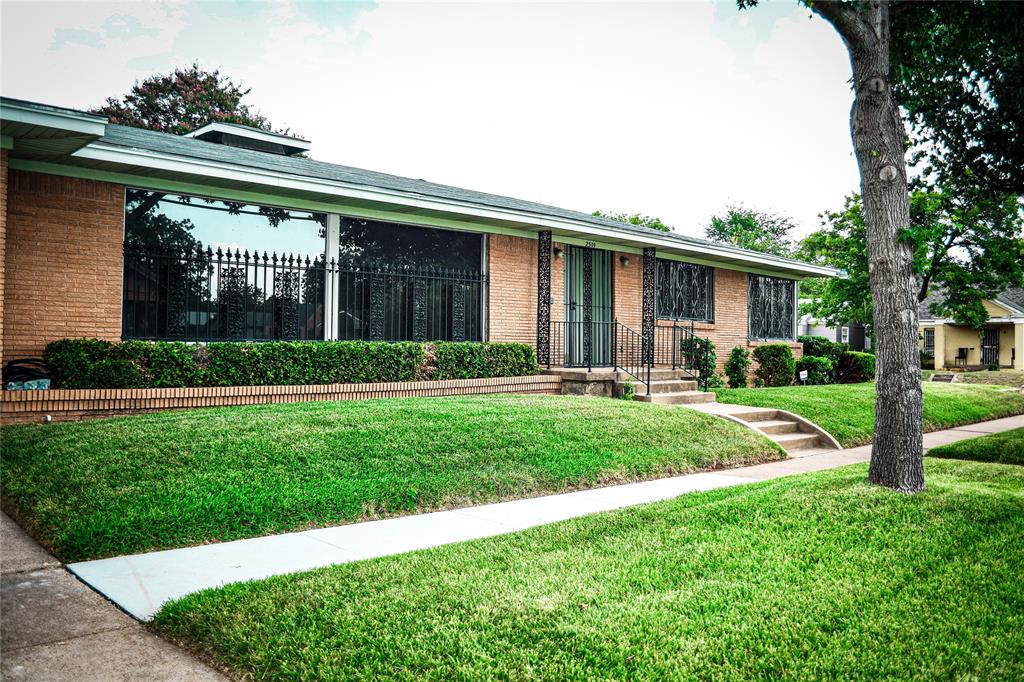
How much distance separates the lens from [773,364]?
18.4 meters

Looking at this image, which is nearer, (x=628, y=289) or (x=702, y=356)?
(x=702, y=356)

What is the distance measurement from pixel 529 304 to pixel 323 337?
14.6 feet

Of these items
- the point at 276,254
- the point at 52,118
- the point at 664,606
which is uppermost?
the point at 52,118

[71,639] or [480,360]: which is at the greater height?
[480,360]

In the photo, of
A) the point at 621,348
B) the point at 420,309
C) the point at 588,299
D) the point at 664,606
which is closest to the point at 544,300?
the point at 588,299

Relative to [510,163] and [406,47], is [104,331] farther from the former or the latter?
[510,163]

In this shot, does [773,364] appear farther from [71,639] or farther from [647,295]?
[71,639]

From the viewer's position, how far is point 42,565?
4.48 m

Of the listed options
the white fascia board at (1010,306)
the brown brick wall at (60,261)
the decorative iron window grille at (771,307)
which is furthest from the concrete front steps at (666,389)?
the white fascia board at (1010,306)

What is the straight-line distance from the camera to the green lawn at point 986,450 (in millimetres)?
9016

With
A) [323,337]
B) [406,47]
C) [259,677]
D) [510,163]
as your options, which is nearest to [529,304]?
[323,337]

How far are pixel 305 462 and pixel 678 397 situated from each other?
795 centimetres

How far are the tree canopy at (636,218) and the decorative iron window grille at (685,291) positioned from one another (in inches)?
1001

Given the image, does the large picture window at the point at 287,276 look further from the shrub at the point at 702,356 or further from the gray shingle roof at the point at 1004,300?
the gray shingle roof at the point at 1004,300
